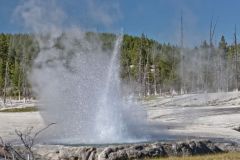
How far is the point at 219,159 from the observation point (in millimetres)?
15945

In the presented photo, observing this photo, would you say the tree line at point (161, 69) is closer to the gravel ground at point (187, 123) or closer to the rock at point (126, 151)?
the gravel ground at point (187, 123)

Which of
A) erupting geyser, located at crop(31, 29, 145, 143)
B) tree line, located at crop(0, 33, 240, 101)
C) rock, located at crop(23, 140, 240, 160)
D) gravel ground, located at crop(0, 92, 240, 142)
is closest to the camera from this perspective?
rock, located at crop(23, 140, 240, 160)

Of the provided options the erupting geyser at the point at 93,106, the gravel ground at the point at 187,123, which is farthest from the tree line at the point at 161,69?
the erupting geyser at the point at 93,106

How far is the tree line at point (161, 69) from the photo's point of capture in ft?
318

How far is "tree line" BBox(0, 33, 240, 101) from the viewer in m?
97.0

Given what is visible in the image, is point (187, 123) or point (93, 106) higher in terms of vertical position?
point (93, 106)

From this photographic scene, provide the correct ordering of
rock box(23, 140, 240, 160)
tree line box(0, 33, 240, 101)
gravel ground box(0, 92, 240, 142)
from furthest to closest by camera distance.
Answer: tree line box(0, 33, 240, 101)
gravel ground box(0, 92, 240, 142)
rock box(23, 140, 240, 160)

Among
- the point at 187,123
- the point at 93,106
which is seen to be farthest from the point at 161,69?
the point at 93,106

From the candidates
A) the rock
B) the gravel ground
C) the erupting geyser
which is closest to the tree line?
the gravel ground

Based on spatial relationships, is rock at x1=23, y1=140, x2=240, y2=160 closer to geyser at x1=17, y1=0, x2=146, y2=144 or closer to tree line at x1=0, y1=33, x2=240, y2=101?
geyser at x1=17, y1=0, x2=146, y2=144

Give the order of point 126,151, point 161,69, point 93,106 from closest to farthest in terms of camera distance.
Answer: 1. point 126,151
2. point 93,106
3. point 161,69

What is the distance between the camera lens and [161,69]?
346ft

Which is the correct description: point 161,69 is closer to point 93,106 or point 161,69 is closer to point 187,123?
point 187,123

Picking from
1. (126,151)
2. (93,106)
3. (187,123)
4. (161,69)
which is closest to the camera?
(126,151)
